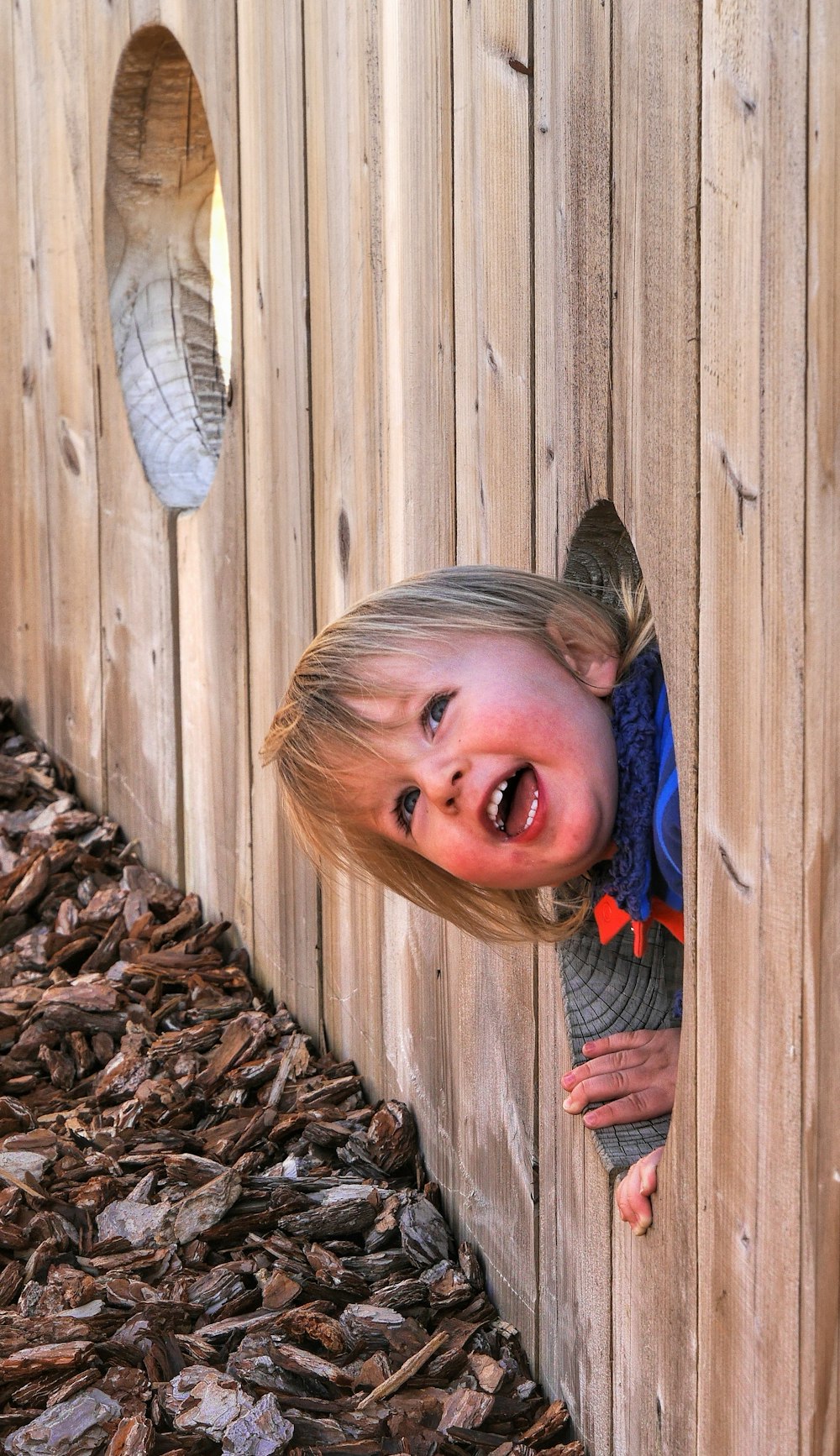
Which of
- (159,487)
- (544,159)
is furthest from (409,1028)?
(159,487)

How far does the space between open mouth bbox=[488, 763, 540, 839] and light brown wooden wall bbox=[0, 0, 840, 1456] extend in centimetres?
25

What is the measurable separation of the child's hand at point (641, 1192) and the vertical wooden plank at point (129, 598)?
191cm

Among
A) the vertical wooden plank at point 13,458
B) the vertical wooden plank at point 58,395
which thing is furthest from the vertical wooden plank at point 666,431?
the vertical wooden plank at point 13,458

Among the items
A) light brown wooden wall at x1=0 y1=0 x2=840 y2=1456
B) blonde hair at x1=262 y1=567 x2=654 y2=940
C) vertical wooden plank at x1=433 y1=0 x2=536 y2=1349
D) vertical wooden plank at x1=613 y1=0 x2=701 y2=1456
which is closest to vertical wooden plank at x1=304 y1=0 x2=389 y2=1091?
A: light brown wooden wall at x1=0 y1=0 x2=840 y2=1456

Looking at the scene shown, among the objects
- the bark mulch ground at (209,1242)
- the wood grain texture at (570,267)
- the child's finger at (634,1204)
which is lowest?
the bark mulch ground at (209,1242)

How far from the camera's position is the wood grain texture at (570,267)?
1541 millimetres

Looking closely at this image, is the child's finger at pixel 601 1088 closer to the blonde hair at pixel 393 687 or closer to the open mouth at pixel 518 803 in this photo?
the blonde hair at pixel 393 687

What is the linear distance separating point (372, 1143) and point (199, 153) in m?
2.32

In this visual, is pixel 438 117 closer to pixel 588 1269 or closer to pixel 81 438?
pixel 588 1269

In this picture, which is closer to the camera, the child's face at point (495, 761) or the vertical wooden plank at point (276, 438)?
the child's face at point (495, 761)

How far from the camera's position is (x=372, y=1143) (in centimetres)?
235

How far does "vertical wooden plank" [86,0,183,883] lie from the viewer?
3.30 m

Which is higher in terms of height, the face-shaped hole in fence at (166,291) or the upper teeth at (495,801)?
the face-shaped hole in fence at (166,291)

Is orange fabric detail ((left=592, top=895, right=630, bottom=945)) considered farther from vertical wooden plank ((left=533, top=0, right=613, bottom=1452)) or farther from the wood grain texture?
the wood grain texture
